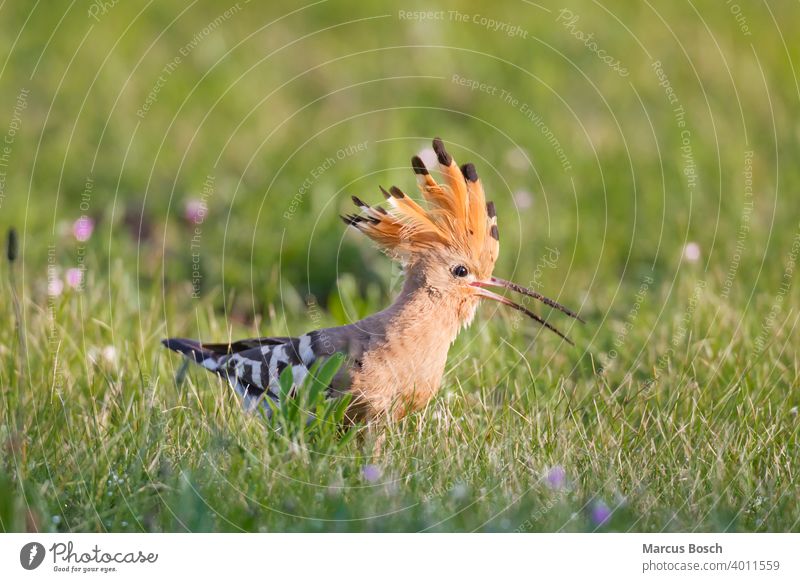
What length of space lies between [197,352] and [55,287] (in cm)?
109

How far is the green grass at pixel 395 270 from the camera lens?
11.4ft

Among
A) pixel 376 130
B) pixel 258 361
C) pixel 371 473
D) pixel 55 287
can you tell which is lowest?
pixel 371 473

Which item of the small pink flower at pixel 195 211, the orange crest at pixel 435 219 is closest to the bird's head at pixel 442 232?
the orange crest at pixel 435 219

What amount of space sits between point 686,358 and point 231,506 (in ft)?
6.62

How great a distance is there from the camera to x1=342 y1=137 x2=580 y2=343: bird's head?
391cm

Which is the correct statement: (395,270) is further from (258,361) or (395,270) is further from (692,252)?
(258,361)

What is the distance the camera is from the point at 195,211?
19.8ft

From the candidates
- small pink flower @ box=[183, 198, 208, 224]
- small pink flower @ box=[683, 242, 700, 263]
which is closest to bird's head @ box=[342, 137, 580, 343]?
small pink flower @ box=[683, 242, 700, 263]

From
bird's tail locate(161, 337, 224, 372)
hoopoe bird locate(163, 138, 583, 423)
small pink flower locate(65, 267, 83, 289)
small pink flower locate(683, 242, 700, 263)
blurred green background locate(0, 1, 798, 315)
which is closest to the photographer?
hoopoe bird locate(163, 138, 583, 423)

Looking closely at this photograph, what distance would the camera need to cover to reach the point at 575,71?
774 cm
